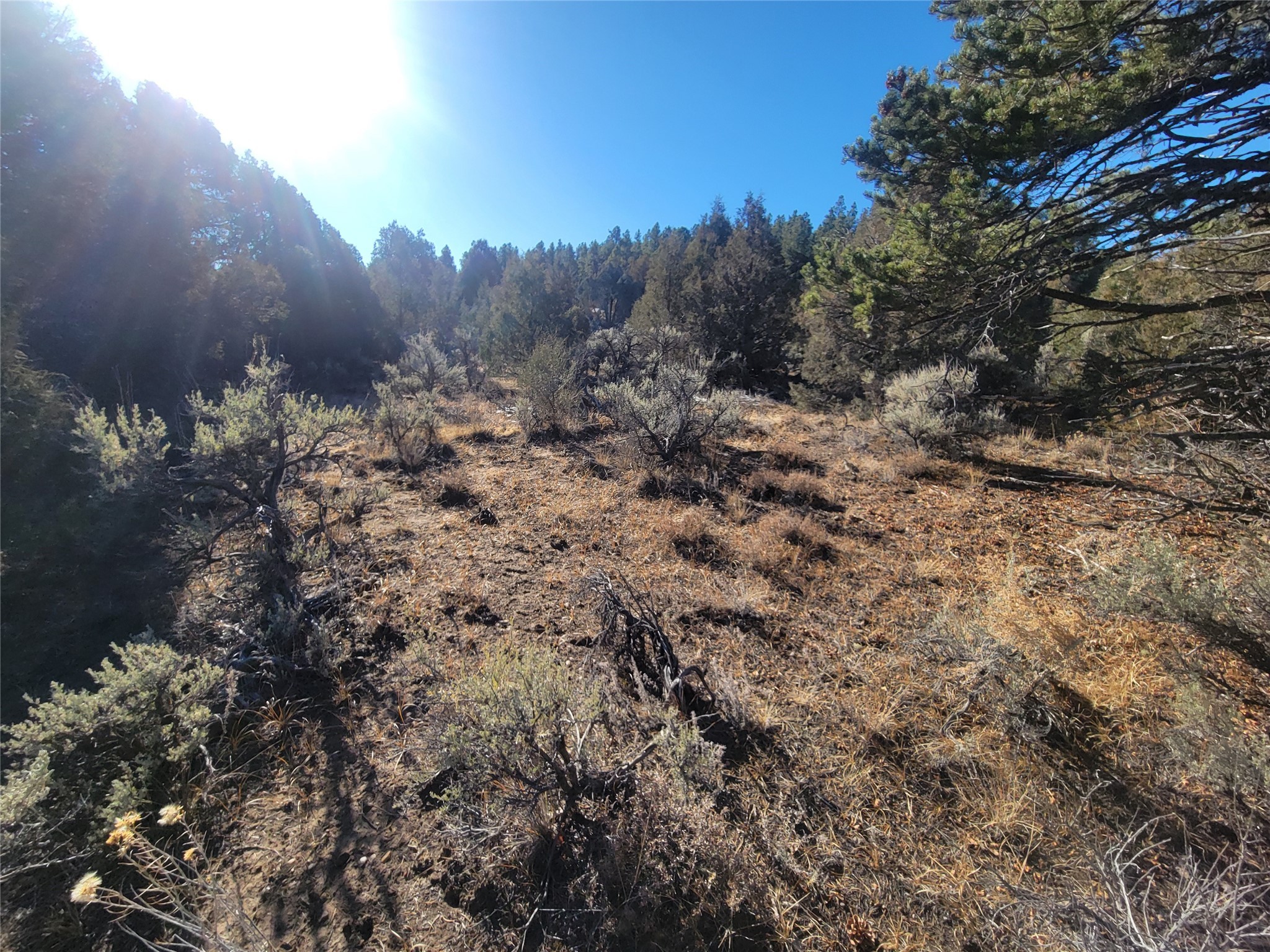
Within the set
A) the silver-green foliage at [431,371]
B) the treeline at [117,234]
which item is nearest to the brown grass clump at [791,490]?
the treeline at [117,234]

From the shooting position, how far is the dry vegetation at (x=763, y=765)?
1.82 metres

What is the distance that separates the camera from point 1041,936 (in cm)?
166

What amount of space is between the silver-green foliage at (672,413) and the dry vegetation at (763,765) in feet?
11.4

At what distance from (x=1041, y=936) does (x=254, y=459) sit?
576cm

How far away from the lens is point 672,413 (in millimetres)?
7566

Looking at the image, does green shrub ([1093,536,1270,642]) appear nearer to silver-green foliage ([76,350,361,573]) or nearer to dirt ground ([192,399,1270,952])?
dirt ground ([192,399,1270,952])

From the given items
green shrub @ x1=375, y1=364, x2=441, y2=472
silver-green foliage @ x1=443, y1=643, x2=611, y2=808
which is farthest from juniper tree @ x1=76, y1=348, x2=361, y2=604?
green shrub @ x1=375, y1=364, x2=441, y2=472

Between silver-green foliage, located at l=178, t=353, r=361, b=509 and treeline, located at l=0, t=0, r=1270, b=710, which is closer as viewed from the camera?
treeline, located at l=0, t=0, r=1270, b=710

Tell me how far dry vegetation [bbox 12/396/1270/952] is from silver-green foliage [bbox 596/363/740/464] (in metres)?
3.48

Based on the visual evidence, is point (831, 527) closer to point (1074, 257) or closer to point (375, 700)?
point (1074, 257)

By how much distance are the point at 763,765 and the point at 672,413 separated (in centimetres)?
575

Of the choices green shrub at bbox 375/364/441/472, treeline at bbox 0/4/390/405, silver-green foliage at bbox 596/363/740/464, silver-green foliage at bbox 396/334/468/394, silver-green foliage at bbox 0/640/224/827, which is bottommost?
silver-green foliage at bbox 0/640/224/827

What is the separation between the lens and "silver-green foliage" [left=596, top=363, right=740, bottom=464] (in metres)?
7.55

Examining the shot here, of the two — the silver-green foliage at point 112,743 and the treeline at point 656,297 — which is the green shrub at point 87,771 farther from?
the treeline at point 656,297
